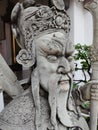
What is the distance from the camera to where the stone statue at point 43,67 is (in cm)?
76

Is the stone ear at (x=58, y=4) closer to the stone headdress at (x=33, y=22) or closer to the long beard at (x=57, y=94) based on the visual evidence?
the stone headdress at (x=33, y=22)

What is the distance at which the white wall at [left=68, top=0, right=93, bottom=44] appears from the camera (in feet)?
8.16

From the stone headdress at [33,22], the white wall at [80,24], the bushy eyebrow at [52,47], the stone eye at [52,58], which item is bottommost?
the white wall at [80,24]

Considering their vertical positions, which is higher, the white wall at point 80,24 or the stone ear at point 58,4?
the stone ear at point 58,4

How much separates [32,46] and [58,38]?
86 mm

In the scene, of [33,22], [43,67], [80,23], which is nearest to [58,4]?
[33,22]

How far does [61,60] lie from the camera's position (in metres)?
0.76

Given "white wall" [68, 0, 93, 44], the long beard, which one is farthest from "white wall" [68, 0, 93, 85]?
the long beard

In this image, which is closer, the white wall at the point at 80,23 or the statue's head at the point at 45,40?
the statue's head at the point at 45,40

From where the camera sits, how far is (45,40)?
749 mm

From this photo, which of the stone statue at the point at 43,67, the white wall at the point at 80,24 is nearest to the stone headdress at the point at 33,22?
the stone statue at the point at 43,67

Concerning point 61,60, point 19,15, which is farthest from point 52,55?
point 19,15

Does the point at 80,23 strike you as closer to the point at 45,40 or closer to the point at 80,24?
the point at 80,24

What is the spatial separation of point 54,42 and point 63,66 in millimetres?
78
